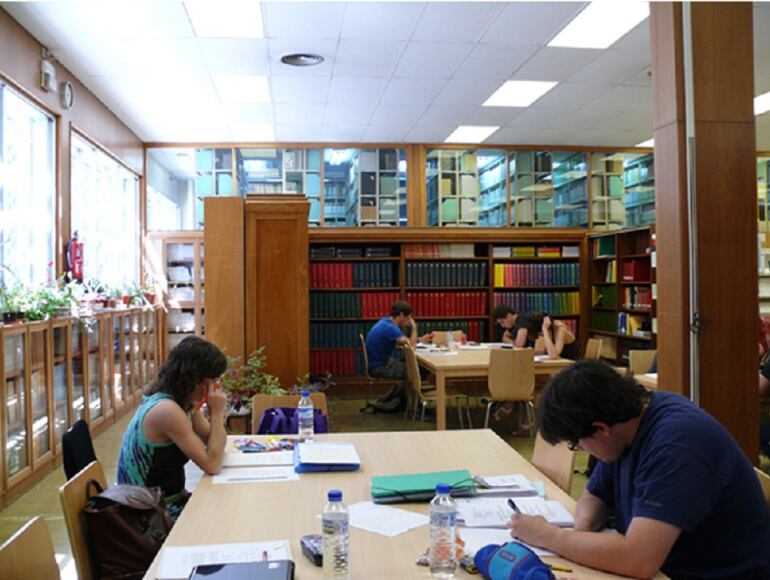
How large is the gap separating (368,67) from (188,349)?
178 inches

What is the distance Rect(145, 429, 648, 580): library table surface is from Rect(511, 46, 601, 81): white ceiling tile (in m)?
4.38

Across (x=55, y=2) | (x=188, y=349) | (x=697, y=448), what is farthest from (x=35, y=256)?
(x=697, y=448)

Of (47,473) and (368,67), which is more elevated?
(368,67)

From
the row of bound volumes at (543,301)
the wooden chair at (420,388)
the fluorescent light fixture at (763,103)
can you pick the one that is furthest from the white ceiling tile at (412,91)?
the fluorescent light fixture at (763,103)

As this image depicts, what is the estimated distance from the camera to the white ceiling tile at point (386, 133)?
860 cm

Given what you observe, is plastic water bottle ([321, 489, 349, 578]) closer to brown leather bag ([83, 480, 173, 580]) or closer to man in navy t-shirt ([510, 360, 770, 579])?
man in navy t-shirt ([510, 360, 770, 579])

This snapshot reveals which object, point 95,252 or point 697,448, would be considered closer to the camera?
point 697,448

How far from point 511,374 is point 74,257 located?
4271mm

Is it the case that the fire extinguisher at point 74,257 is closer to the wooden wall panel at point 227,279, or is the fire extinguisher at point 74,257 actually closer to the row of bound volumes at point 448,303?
the wooden wall panel at point 227,279

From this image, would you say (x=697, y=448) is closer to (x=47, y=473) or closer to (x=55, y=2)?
(x=47, y=473)

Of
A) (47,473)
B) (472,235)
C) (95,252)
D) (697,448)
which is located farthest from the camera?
(472,235)

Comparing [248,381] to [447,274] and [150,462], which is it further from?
[447,274]

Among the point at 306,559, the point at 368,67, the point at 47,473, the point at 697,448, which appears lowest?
the point at 47,473

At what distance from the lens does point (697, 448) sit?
5.13ft
